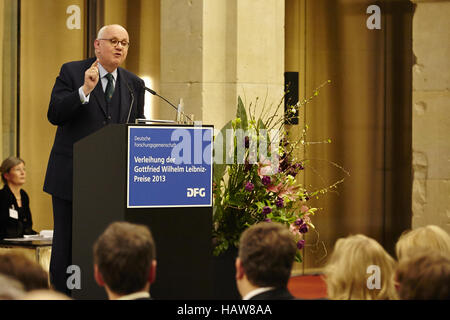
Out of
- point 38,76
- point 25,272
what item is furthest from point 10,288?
point 38,76

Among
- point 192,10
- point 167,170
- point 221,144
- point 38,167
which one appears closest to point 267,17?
point 192,10

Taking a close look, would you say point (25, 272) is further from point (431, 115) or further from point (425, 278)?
point (431, 115)

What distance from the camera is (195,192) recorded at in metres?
4.24

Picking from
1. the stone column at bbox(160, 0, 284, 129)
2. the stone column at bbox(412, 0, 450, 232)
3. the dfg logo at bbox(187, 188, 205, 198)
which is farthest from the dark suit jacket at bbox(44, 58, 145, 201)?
the stone column at bbox(412, 0, 450, 232)

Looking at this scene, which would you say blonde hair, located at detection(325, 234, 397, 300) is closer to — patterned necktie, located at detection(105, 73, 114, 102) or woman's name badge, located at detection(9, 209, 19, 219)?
patterned necktie, located at detection(105, 73, 114, 102)

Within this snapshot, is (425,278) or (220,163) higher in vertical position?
(220,163)

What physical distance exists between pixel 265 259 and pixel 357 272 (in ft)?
Result: 1.22

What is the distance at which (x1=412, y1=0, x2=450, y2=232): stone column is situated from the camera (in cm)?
805

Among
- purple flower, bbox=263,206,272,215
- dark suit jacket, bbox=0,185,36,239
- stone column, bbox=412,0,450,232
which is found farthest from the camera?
stone column, bbox=412,0,450,232

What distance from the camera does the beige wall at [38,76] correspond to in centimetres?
808

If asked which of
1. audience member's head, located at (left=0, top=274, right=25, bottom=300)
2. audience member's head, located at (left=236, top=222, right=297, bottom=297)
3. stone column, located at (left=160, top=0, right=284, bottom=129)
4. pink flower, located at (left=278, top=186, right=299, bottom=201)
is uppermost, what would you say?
stone column, located at (left=160, top=0, right=284, bottom=129)

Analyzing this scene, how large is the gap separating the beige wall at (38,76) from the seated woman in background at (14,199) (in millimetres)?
570

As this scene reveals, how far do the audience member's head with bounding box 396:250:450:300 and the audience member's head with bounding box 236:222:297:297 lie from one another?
42 cm

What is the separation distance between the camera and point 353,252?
10.6 ft
